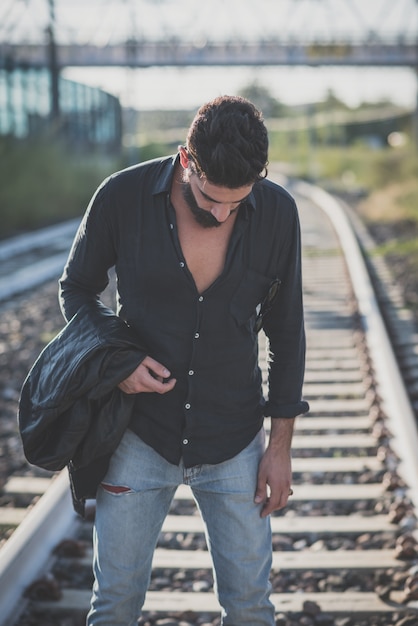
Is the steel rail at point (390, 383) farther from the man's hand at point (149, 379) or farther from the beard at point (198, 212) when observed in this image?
the beard at point (198, 212)

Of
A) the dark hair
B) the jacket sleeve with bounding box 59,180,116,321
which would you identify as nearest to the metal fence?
the jacket sleeve with bounding box 59,180,116,321

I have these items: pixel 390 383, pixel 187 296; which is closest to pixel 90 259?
pixel 187 296

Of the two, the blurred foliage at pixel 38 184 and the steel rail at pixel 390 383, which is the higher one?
the steel rail at pixel 390 383

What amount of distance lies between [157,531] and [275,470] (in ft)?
1.39

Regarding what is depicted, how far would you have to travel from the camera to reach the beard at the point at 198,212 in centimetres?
259

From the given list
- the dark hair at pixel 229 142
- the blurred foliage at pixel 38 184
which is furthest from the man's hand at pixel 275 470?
the blurred foliage at pixel 38 184

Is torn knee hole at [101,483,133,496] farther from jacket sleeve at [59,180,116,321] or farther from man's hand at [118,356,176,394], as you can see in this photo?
jacket sleeve at [59,180,116,321]

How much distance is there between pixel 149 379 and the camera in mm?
2639

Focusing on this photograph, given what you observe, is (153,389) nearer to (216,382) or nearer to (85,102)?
(216,382)

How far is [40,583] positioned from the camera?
372 cm

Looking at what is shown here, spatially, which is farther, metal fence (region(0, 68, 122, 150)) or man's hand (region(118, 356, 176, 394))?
metal fence (region(0, 68, 122, 150))

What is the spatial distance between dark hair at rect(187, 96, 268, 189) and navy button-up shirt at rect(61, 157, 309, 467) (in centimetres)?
23

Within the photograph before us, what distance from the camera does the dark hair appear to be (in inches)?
94.0

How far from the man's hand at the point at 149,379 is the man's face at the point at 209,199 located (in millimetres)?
449
